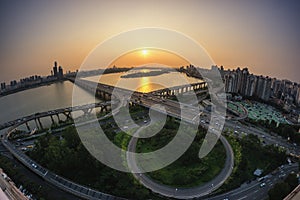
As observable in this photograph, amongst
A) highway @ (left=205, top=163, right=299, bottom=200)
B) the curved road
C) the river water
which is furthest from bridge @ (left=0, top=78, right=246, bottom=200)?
the river water

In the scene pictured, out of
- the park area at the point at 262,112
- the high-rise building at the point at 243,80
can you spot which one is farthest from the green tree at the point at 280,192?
the high-rise building at the point at 243,80

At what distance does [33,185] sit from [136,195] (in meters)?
1.35

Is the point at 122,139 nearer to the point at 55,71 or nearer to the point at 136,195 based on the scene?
the point at 136,195

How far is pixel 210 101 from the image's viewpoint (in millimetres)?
7680

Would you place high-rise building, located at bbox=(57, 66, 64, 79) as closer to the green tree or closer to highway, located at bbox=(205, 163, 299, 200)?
highway, located at bbox=(205, 163, 299, 200)

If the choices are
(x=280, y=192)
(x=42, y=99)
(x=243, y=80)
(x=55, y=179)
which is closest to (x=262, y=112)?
(x=243, y=80)

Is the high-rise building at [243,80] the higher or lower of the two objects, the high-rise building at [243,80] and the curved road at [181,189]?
the higher

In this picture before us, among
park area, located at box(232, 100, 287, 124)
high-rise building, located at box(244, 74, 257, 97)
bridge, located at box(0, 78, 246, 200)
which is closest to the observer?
bridge, located at box(0, 78, 246, 200)

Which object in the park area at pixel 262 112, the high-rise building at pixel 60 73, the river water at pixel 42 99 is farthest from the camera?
the high-rise building at pixel 60 73

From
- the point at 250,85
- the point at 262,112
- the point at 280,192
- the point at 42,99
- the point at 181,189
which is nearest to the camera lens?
the point at 280,192

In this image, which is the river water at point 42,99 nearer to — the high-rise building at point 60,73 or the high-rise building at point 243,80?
the high-rise building at point 60,73

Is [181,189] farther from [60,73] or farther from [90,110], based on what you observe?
[60,73]

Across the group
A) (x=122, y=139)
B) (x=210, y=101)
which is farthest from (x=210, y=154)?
(x=210, y=101)

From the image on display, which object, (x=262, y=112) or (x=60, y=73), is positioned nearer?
(x=262, y=112)
